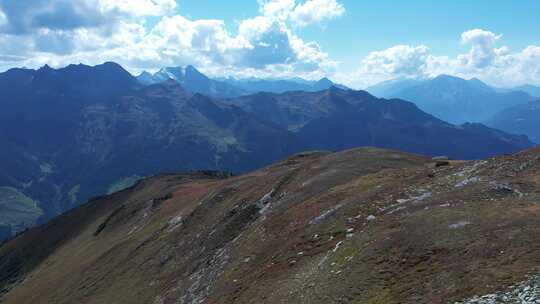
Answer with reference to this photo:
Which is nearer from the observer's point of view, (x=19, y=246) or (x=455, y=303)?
(x=455, y=303)

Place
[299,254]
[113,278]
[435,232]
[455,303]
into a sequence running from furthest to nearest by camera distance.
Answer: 1. [113,278]
2. [299,254]
3. [435,232]
4. [455,303]

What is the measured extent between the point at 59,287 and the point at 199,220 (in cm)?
3841

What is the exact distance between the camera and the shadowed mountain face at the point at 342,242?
28703 millimetres

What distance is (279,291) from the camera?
3669cm

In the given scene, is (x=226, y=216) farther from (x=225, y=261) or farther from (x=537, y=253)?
(x=537, y=253)

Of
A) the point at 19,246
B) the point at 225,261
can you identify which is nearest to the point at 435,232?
the point at 225,261

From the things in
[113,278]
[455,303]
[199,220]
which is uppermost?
[455,303]

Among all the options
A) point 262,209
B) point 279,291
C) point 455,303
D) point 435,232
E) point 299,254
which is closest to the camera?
point 455,303

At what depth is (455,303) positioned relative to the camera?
24.0 m

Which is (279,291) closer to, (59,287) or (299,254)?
(299,254)

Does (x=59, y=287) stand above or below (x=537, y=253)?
below

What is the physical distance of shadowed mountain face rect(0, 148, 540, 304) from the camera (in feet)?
94.2

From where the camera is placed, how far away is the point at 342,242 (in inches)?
1572

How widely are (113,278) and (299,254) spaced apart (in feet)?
158
